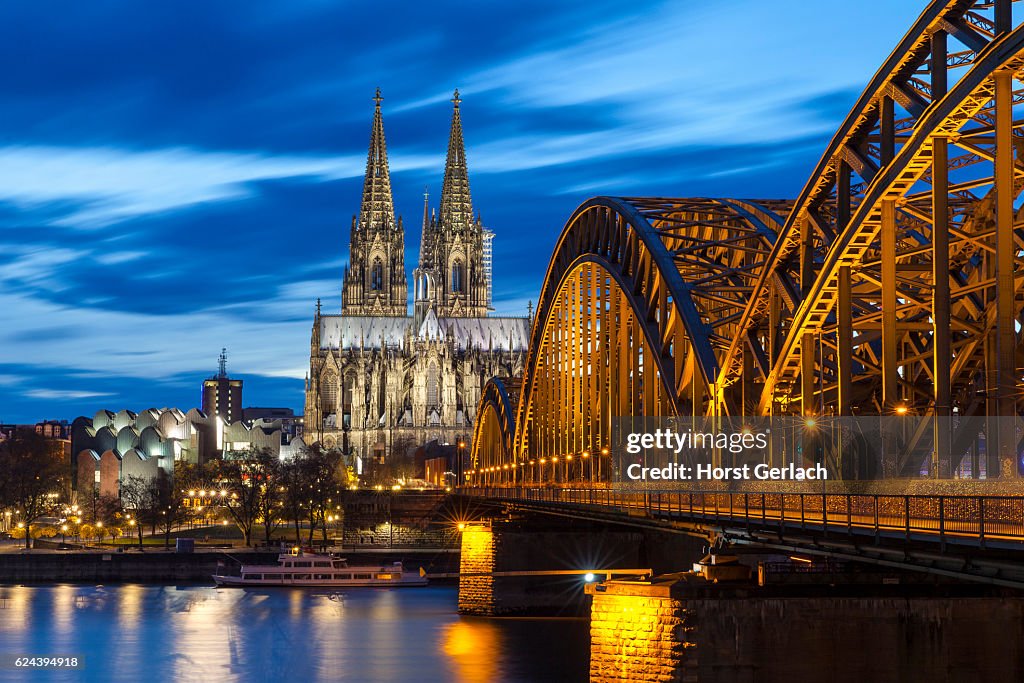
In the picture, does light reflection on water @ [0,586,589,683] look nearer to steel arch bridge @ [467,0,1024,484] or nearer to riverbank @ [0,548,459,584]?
steel arch bridge @ [467,0,1024,484]

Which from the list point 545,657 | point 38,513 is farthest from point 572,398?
point 38,513

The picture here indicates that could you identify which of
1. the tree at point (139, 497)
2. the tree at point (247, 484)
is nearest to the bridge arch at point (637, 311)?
the tree at point (247, 484)

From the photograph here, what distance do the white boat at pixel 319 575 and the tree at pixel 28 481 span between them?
1434 inches

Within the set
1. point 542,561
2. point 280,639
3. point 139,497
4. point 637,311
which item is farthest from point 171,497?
point 637,311

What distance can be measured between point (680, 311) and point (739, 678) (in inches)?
716

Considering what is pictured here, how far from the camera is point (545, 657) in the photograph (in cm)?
6812

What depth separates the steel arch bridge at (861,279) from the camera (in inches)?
1252

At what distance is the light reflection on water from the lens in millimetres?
67062

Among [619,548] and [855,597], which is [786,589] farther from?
[619,548]

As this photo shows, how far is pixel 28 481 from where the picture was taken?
6693 inches

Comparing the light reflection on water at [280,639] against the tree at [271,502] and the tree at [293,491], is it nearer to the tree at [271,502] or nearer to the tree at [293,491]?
the tree at [271,502]

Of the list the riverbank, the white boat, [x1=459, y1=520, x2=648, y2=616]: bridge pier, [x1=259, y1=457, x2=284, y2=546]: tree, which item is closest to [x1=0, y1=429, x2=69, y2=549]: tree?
[x1=259, y1=457, x2=284, y2=546]: tree

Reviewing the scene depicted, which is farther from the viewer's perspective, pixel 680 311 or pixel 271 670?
pixel 271 670

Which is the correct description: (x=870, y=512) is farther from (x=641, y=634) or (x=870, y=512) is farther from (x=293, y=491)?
(x=293, y=491)
